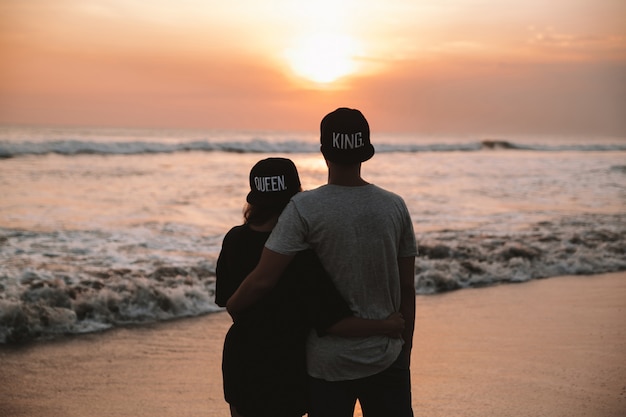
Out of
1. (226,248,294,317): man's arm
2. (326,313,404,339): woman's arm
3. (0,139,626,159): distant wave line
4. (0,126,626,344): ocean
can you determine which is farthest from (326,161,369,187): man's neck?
(0,139,626,159): distant wave line

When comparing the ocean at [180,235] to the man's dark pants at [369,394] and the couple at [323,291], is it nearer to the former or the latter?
the couple at [323,291]

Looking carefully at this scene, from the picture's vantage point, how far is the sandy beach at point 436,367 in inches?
182

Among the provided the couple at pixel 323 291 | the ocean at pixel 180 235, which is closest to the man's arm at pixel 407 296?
the couple at pixel 323 291

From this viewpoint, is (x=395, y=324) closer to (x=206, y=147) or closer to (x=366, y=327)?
(x=366, y=327)

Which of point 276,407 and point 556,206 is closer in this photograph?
point 276,407

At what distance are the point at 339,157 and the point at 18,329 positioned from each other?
5.09 m

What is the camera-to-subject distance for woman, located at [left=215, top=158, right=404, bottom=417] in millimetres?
2357

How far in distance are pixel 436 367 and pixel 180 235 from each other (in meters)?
6.97

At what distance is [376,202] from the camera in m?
2.34

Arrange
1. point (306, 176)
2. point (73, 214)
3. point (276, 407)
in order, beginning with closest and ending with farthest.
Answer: point (276, 407)
point (73, 214)
point (306, 176)

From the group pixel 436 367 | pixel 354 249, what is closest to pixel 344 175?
pixel 354 249

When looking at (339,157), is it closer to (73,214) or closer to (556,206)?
(73,214)

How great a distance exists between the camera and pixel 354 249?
7.62 feet

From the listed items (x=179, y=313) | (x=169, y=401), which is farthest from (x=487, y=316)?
(x=169, y=401)
